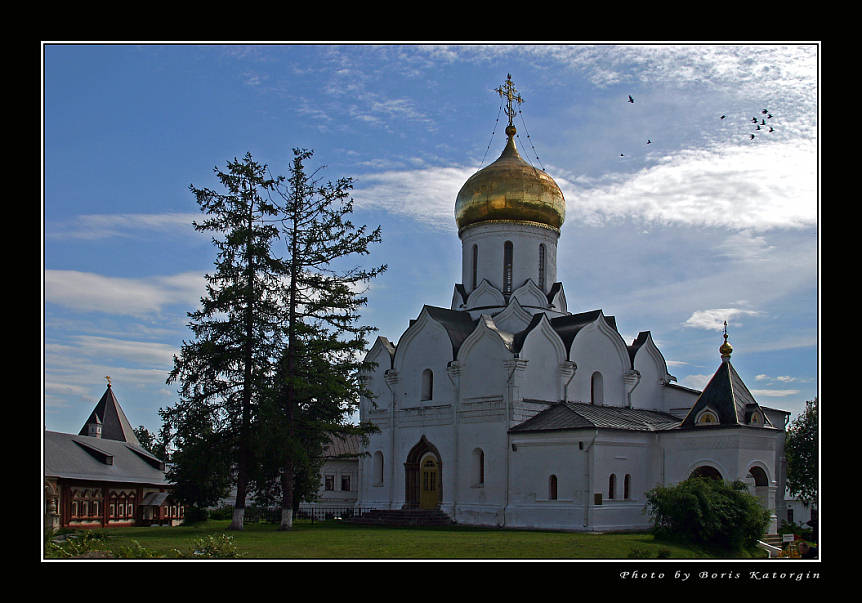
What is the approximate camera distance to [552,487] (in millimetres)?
24984

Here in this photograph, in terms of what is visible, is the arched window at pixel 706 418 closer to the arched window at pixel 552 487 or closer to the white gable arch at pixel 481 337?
the arched window at pixel 552 487

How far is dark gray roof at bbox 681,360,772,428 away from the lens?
24.2 metres

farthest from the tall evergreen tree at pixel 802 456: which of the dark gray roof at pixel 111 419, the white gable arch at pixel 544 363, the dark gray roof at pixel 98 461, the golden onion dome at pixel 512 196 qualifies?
the dark gray roof at pixel 111 419

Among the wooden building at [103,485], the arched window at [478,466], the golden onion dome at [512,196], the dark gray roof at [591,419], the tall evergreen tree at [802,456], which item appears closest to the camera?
the dark gray roof at [591,419]

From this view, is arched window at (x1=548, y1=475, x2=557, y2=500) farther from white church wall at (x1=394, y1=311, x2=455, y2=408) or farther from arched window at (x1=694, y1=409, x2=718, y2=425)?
white church wall at (x1=394, y1=311, x2=455, y2=408)

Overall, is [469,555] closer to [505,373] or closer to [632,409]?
[505,373]

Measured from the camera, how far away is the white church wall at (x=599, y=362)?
28281 millimetres

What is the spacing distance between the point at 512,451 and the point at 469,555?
981cm

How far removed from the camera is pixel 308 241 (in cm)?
2452

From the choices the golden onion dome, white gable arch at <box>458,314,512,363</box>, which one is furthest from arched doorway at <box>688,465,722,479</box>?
the golden onion dome

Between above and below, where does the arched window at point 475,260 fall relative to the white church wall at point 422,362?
above

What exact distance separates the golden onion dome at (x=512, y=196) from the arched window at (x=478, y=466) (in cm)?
835
